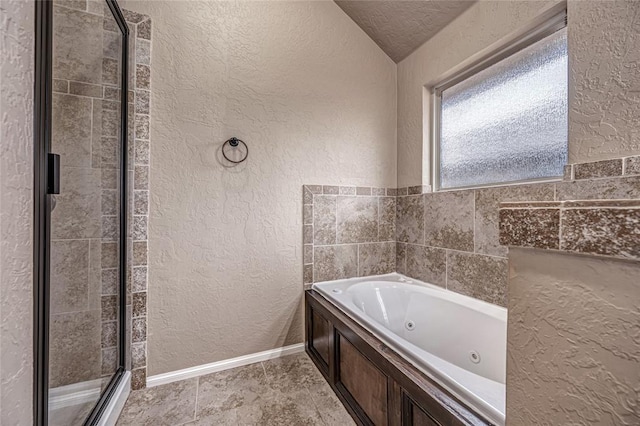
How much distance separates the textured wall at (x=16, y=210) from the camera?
2.09 feet

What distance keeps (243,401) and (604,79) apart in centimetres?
239

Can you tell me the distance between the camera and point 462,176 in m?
2.00

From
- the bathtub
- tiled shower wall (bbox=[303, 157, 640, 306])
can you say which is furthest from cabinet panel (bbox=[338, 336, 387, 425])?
tiled shower wall (bbox=[303, 157, 640, 306])

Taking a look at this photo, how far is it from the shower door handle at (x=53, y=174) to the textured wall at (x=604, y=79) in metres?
2.09

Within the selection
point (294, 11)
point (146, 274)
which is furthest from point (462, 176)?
point (146, 274)

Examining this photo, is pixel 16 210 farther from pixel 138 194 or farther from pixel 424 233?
pixel 424 233

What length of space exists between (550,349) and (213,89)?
2.11m

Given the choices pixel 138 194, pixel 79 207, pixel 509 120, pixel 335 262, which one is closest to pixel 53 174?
pixel 79 207

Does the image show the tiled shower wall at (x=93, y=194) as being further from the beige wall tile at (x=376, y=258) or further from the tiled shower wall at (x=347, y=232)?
the beige wall tile at (x=376, y=258)

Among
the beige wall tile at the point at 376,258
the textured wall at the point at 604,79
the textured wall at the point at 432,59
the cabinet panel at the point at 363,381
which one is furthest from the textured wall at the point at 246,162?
the textured wall at the point at 604,79

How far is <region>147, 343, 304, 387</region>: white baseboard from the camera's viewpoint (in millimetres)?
1722

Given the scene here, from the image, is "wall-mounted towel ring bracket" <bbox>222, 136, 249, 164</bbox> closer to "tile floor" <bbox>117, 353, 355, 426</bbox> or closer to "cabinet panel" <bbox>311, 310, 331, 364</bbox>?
"cabinet panel" <bbox>311, 310, 331, 364</bbox>

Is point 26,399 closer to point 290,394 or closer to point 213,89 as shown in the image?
point 290,394

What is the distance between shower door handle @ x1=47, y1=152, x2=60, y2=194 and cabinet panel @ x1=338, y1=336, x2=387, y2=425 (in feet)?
4.63
